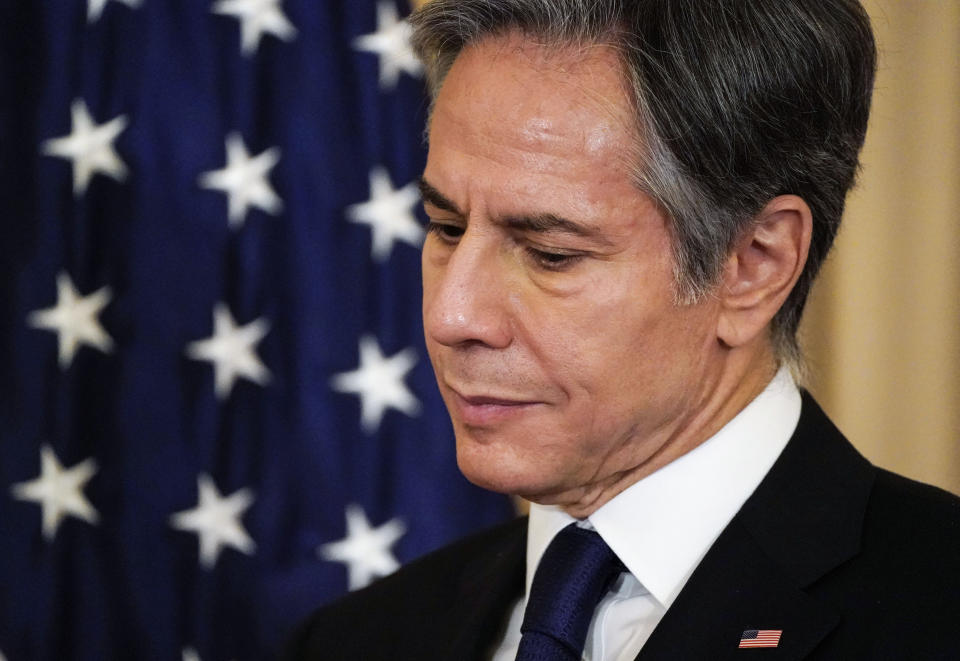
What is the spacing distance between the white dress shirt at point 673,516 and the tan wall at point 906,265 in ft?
3.56

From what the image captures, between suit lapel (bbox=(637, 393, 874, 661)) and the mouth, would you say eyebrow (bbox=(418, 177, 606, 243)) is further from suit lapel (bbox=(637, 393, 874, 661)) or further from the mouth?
suit lapel (bbox=(637, 393, 874, 661))

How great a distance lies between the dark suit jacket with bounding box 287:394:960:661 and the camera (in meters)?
1.59

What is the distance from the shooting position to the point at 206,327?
2.82m

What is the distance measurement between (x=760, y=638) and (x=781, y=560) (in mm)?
134

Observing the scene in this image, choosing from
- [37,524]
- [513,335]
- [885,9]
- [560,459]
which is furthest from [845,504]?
[37,524]

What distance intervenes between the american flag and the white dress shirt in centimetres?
115

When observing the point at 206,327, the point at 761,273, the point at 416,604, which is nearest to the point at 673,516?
the point at 761,273

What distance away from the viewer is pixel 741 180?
1.76 meters

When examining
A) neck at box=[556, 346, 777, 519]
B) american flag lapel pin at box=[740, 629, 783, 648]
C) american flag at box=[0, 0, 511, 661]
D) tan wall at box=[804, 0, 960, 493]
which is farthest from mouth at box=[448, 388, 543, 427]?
tan wall at box=[804, 0, 960, 493]

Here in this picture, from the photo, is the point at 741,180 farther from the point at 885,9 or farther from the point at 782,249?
Answer: the point at 885,9

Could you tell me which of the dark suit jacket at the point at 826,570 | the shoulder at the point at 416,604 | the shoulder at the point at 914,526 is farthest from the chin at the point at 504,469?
the shoulder at the point at 914,526

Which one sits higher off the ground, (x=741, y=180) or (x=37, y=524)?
(x=741, y=180)

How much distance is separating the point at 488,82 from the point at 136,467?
4.91 feet

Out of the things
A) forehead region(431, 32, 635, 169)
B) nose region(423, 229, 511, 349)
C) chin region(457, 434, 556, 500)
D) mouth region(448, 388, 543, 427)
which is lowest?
chin region(457, 434, 556, 500)
